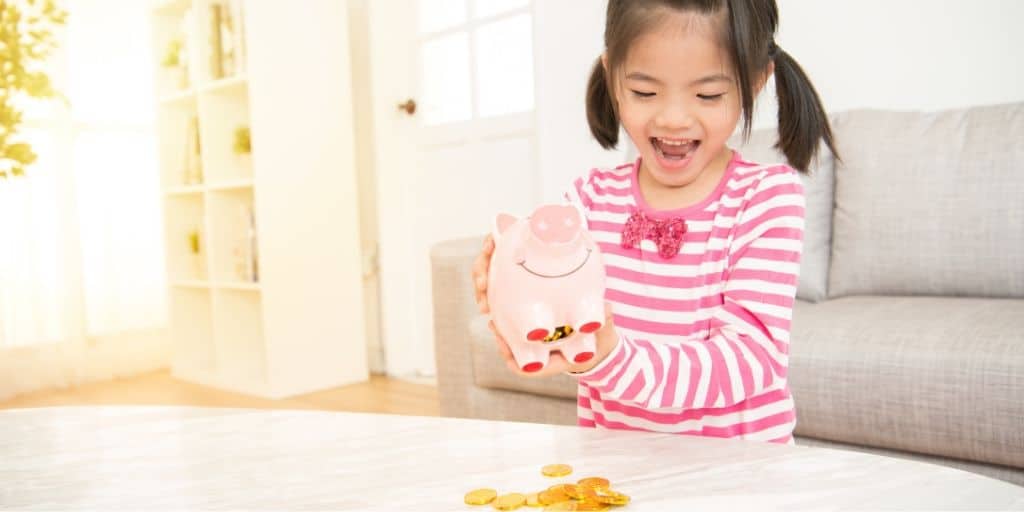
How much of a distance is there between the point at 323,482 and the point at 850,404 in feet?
3.60

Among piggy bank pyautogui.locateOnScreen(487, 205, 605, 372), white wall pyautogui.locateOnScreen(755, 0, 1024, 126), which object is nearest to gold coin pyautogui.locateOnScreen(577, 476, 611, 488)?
piggy bank pyautogui.locateOnScreen(487, 205, 605, 372)

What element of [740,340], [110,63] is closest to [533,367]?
[740,340]

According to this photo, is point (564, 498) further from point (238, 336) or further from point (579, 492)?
point (238, 336)

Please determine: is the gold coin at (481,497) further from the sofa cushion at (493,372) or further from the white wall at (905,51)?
the white wall at (905,51)

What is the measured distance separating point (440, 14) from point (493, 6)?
0.33 meters

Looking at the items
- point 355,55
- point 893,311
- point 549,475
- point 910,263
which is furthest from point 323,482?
point 355,55

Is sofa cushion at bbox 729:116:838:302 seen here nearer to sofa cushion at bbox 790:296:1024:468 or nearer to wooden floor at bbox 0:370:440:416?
sofa cushion at bbox 790:296:1024:468

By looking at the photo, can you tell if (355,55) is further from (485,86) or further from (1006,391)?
(1006,391)

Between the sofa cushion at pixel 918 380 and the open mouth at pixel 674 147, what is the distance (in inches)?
31.1

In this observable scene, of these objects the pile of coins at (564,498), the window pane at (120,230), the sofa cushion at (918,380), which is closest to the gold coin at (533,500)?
the pile of coins at (564,498)

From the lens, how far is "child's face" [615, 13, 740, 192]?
81cm

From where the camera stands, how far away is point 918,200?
6.13 feet

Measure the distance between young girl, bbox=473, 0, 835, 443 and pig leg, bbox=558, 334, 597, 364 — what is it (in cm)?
1

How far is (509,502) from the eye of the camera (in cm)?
57
